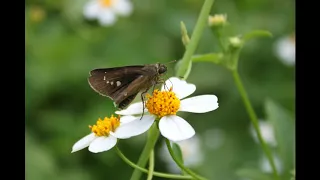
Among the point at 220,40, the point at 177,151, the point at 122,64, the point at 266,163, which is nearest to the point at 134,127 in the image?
the point at 177,151

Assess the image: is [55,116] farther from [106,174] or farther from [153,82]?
[153,82]

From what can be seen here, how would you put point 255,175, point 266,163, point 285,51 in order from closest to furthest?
point 255,175 < point 266,163 < point 285,51

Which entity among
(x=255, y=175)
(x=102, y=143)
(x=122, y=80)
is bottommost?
(x=255, y=175)

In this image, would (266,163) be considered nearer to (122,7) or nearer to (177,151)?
Answer: (122,7)

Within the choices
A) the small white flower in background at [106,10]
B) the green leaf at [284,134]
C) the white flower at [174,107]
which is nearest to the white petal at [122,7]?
the small white flower in background at [106,10]
